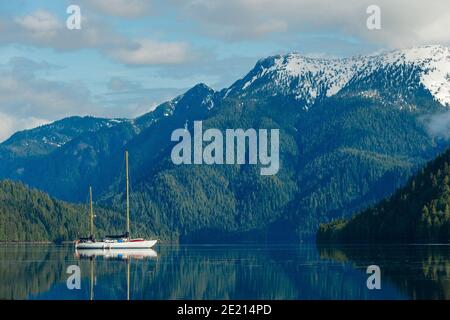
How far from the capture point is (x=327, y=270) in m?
128

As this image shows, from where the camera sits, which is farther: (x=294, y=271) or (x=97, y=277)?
(x=294, y=271)

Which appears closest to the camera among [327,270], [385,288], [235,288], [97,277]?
[385,288]

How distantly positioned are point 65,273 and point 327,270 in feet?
109

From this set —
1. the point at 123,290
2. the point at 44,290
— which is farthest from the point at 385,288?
the point at 44,290

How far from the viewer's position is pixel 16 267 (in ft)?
463
